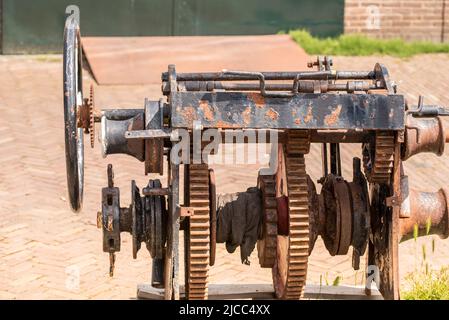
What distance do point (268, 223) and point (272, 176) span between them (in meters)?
0.32

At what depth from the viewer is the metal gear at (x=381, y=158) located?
4980 mm

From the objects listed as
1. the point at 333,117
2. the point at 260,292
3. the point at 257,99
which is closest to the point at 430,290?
the point at 260,292

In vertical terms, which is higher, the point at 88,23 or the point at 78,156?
the point at 88,23

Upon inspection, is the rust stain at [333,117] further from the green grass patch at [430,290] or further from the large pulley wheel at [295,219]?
the green grass patch at [430,290]

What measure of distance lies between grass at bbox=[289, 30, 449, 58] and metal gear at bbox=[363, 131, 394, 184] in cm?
768

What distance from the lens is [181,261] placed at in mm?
7133

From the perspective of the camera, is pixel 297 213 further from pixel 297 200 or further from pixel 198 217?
pixel 198 217

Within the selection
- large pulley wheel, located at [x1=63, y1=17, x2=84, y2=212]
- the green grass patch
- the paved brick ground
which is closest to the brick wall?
the paved brick ground

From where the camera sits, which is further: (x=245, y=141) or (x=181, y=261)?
(x=181, y=261)

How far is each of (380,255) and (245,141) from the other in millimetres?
953

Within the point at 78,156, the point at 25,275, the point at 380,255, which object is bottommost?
the point at 25,275

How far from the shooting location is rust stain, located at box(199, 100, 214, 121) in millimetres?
4793
